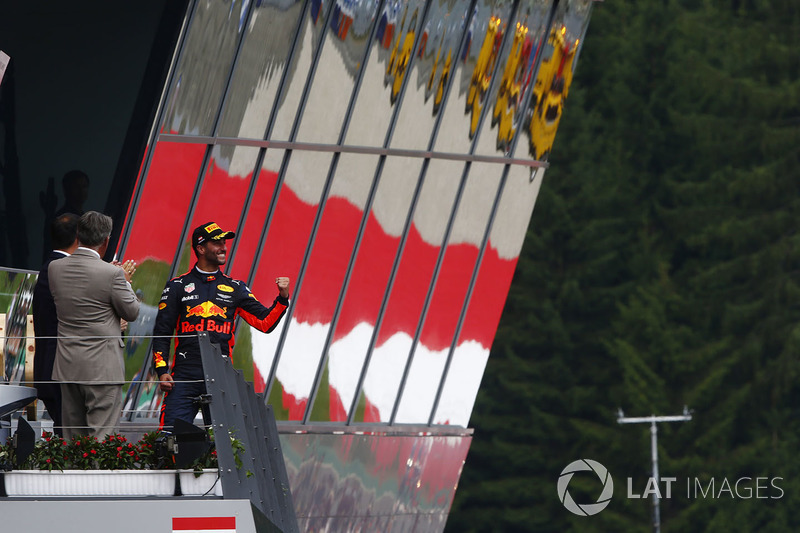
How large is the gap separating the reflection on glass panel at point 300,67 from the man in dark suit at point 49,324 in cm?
676

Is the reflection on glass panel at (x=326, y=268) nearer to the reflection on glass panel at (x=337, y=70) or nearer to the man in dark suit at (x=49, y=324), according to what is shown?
the reflection on glass panel at (x=337, y=70)

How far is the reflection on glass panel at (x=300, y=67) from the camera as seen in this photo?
16.7 metres

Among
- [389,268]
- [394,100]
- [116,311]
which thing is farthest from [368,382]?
[116,311]

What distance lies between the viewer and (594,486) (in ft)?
165

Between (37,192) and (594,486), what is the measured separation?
3699 centimetres

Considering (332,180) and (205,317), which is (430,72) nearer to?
(332,180)

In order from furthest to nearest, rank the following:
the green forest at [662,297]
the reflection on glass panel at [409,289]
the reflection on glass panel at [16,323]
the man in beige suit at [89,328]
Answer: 1. the green forest at [662,297]
2. the reflection on glass panel at [409,289]
3. the reflection on glass panel at [16,323]
4. the man in beige suit at [89,328]

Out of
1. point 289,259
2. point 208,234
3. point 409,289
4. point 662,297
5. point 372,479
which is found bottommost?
point 372,479

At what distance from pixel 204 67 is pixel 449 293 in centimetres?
582

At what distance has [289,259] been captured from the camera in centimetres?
1759

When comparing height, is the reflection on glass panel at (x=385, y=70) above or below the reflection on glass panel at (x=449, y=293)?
above

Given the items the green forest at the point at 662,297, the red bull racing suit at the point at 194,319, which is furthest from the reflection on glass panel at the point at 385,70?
the green forest at the point at 662,297

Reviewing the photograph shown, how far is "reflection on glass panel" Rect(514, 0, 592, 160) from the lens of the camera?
20.2 m

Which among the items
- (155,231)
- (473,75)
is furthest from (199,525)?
(473,75)
